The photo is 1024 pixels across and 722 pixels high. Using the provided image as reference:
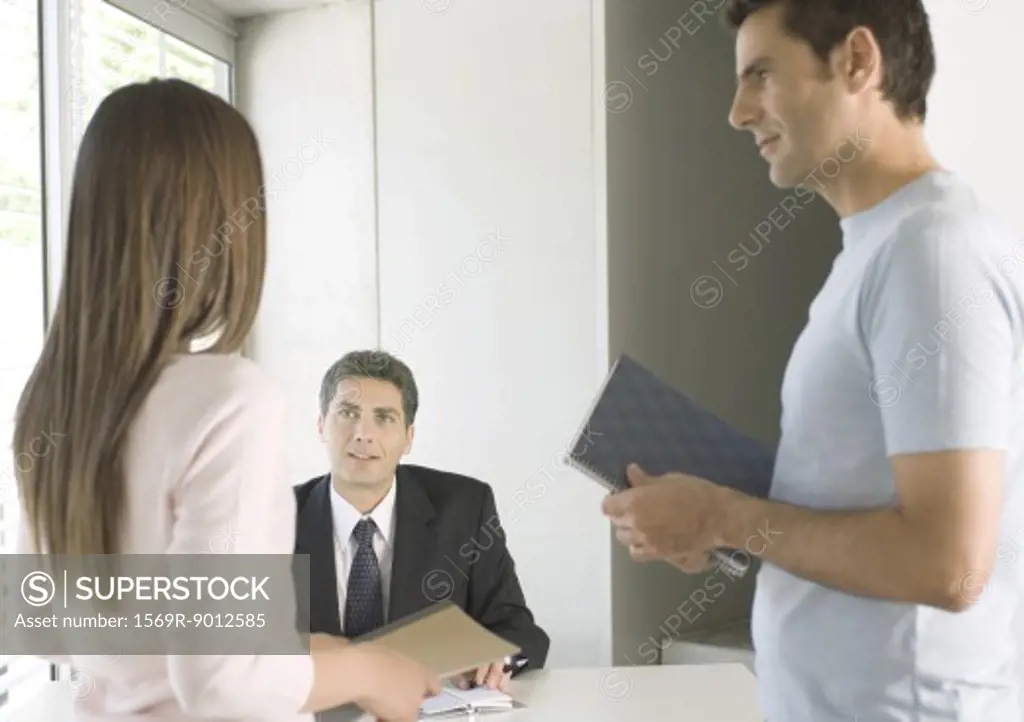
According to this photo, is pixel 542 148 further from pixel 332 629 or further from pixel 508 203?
pixel 332 629

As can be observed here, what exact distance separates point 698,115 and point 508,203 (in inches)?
25.5

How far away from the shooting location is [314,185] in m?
2.99

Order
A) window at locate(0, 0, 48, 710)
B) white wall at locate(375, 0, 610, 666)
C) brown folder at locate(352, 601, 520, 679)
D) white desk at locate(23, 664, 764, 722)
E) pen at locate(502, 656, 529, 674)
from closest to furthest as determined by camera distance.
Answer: brown folder at locate(352, 601, 520, 679), white desk at locate(23, 664, 764, 722), pen at locate(502, 656, 529, 674), window at locate(0, 0, 48, 710), white wall at locate(375, 0, 610, 666)

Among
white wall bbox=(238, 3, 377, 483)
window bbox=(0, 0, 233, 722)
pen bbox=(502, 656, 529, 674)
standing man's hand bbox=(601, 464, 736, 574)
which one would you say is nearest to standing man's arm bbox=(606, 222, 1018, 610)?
standing man's hand bbox=(601, 464, 736, 574)

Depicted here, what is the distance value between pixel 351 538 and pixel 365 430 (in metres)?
0.24

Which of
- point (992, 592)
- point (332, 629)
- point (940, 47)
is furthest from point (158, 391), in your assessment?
point (940, 47)

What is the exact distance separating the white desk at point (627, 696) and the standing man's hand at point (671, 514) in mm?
761

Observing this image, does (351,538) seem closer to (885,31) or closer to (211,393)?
(211,393)

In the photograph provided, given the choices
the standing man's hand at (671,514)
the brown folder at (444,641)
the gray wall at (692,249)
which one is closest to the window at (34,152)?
the brown folder at (444,641)

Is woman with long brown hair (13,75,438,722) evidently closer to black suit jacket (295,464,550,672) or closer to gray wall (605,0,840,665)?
black suit jacket (295,464,550,672)

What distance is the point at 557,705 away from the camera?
1942 millimetres

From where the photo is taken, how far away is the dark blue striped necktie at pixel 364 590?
7.36 ft

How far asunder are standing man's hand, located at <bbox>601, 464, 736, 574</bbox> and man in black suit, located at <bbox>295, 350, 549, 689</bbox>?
1093 mm

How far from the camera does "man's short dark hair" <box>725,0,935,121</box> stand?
1134 mm
